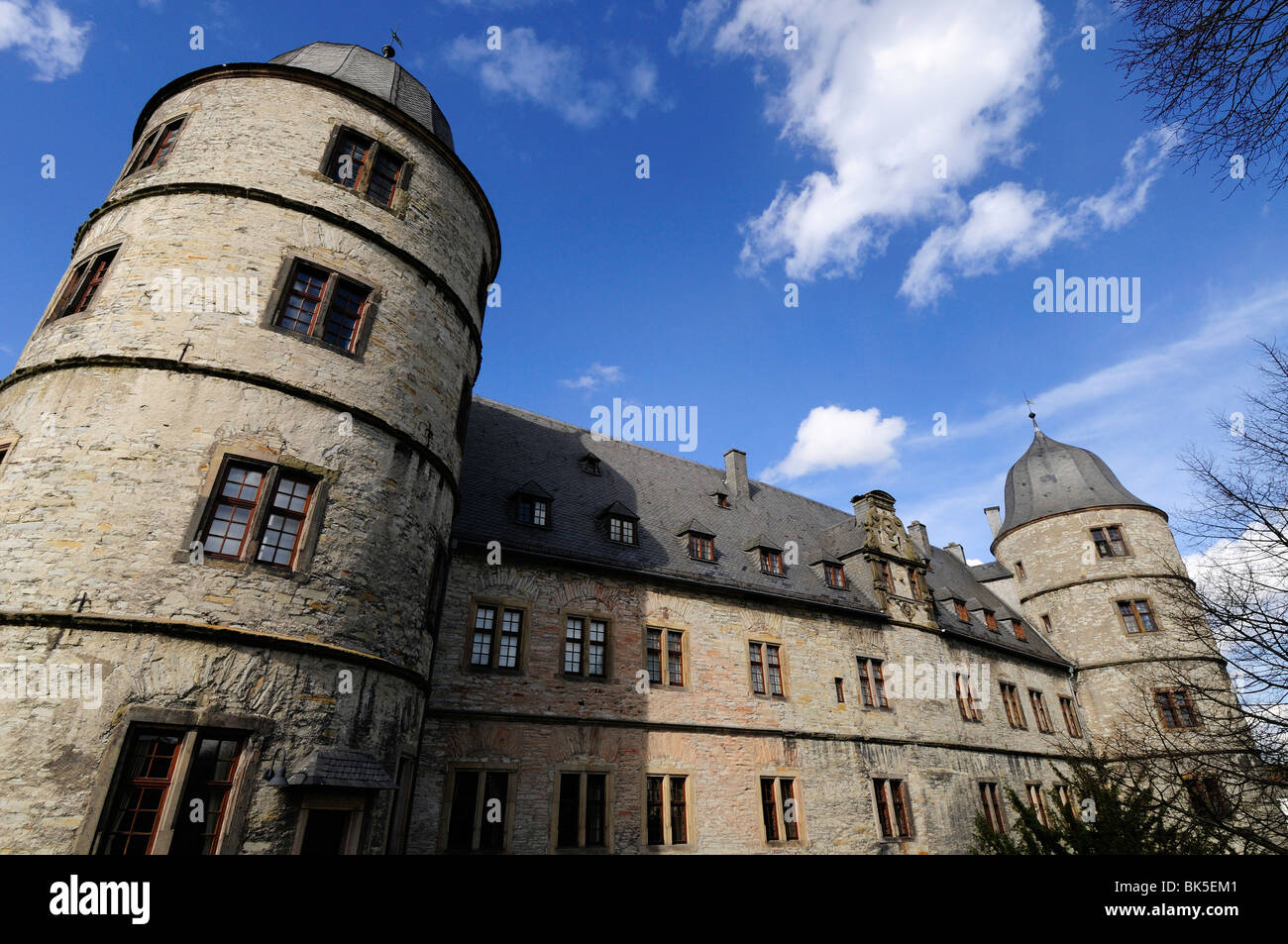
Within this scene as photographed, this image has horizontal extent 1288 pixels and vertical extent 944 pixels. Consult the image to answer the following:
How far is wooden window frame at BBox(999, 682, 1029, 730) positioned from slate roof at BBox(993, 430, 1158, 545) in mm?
10273

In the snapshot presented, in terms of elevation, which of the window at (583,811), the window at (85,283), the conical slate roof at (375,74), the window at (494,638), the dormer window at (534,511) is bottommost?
the window at (583,811)

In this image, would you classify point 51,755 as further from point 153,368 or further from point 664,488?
point 664,488

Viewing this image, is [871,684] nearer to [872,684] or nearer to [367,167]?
[872,684]

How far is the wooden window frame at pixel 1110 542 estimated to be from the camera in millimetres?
28469

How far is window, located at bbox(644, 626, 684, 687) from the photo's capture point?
15.5 meters

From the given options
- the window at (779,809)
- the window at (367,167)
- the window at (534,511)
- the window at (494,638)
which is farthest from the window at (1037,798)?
the window at (367,167)

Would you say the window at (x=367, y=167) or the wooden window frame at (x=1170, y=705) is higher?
the window at (x=367, y=167)

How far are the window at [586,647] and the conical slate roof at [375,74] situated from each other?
1092cm

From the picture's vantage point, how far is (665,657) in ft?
51.8

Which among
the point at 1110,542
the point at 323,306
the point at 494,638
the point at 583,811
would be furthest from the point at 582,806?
the point at 1110,542

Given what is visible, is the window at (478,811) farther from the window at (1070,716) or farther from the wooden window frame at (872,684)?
the window at (1070,716)
